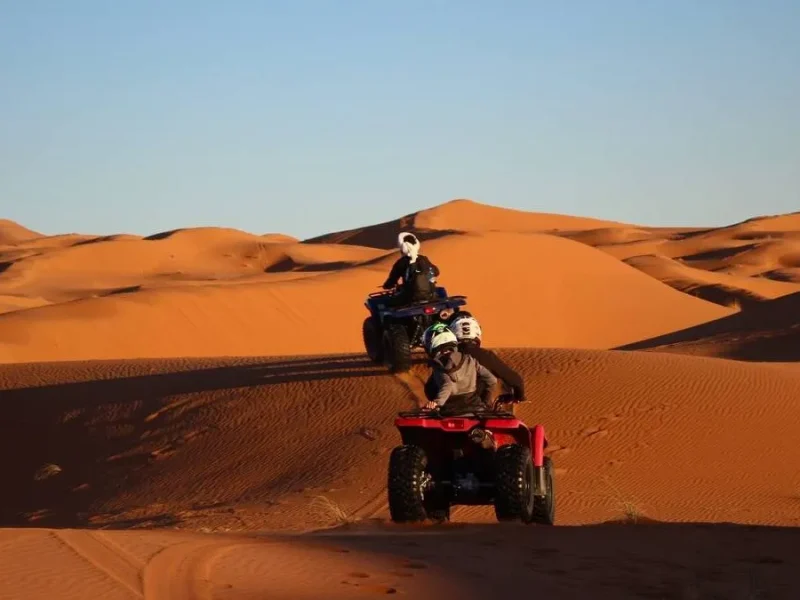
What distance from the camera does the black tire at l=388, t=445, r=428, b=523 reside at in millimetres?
8961

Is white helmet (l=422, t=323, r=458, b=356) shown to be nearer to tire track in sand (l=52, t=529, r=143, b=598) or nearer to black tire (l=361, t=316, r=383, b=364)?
tire track in sand (l=52, t=529, r=143, b=598)

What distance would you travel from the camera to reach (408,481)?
29.4 ft

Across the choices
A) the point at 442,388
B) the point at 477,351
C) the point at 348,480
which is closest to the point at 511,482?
the point at 442,388

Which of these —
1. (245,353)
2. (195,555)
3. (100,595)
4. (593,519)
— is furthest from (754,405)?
(245,353)

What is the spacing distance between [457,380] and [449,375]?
0.07 metres

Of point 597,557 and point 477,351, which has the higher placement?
point 477,351

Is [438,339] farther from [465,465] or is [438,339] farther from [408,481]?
[408,481]

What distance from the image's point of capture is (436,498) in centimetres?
916

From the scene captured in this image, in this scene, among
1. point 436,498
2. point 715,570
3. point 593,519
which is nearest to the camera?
point 715,570

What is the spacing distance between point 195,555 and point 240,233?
66.4 m

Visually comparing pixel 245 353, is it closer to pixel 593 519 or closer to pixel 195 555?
pixel 593 519

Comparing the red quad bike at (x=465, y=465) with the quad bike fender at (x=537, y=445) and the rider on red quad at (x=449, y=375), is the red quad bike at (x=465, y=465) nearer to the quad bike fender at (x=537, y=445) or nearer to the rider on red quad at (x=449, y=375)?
the quad bike fender at (x=537, y=445)

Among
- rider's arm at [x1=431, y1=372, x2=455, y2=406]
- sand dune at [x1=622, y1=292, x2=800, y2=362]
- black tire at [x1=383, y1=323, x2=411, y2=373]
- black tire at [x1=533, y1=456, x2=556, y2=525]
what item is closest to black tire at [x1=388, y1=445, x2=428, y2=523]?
rider's arm at [x1=431, y1=372, x2=455, y2=406]

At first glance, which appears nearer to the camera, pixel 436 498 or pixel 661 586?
pixel 661 586
